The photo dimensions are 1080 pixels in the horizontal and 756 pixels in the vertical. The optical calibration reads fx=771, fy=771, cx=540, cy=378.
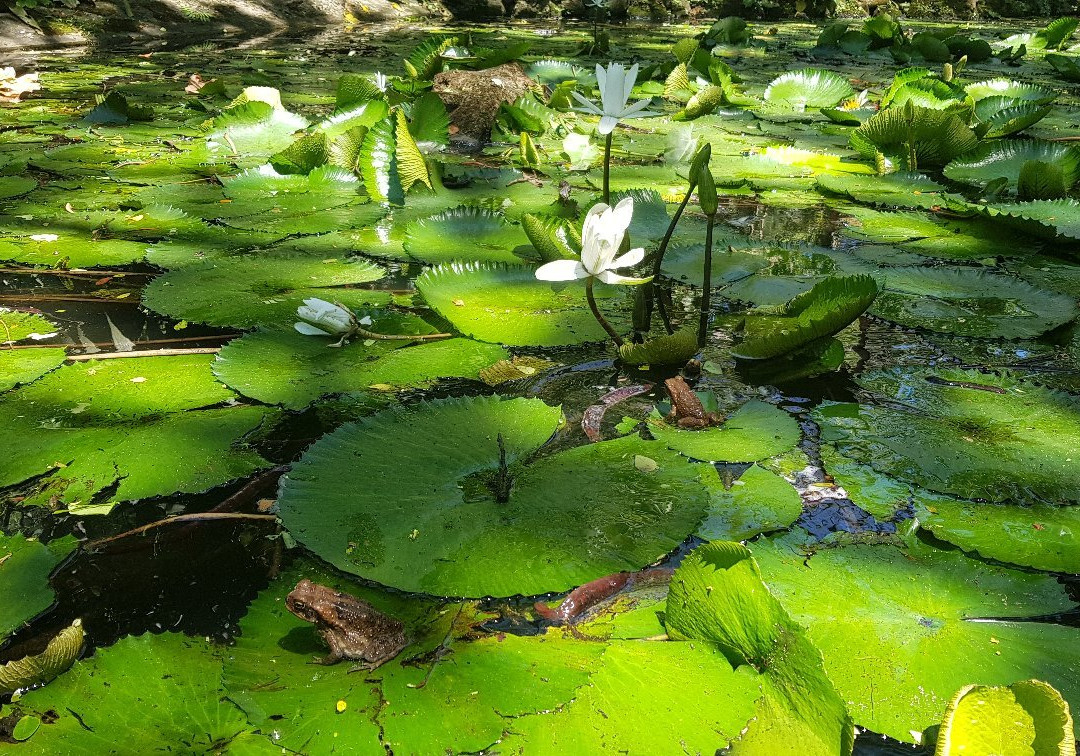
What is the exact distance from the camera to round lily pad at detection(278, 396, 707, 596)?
846 millimetres

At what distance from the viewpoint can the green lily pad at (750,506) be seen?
0.92 m

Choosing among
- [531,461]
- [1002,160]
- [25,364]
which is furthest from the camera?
[1002,160]

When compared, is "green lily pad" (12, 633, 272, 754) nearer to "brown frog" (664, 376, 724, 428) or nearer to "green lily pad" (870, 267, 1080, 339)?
"brown frog" (664, 376, 724, 428)

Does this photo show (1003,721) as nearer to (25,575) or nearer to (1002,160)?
(25,575)

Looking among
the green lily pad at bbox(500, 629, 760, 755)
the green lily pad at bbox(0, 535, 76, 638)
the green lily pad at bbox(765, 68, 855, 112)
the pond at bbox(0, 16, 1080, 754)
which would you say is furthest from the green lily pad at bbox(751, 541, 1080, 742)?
the green lily pad at bbox(765, 68, 855, 112)

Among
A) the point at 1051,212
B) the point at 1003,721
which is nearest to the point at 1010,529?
the point at 1003,721

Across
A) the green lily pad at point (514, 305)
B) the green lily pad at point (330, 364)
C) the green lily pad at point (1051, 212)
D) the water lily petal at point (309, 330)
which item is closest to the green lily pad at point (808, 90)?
the green lily pad at point (1051, 212)

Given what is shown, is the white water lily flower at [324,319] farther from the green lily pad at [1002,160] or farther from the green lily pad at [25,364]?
the green lily pad at [1002,160]

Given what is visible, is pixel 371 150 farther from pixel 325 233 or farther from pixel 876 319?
pixel 876 319

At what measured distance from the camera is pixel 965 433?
111 cm

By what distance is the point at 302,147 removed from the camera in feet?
7.62

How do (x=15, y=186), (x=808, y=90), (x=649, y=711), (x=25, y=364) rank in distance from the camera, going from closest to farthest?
(x=649, y=711) < (x=25, y=364) < (x=15, y=186) < (x=808, y=90)

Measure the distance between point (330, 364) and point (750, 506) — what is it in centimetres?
74

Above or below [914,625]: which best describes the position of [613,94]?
above
